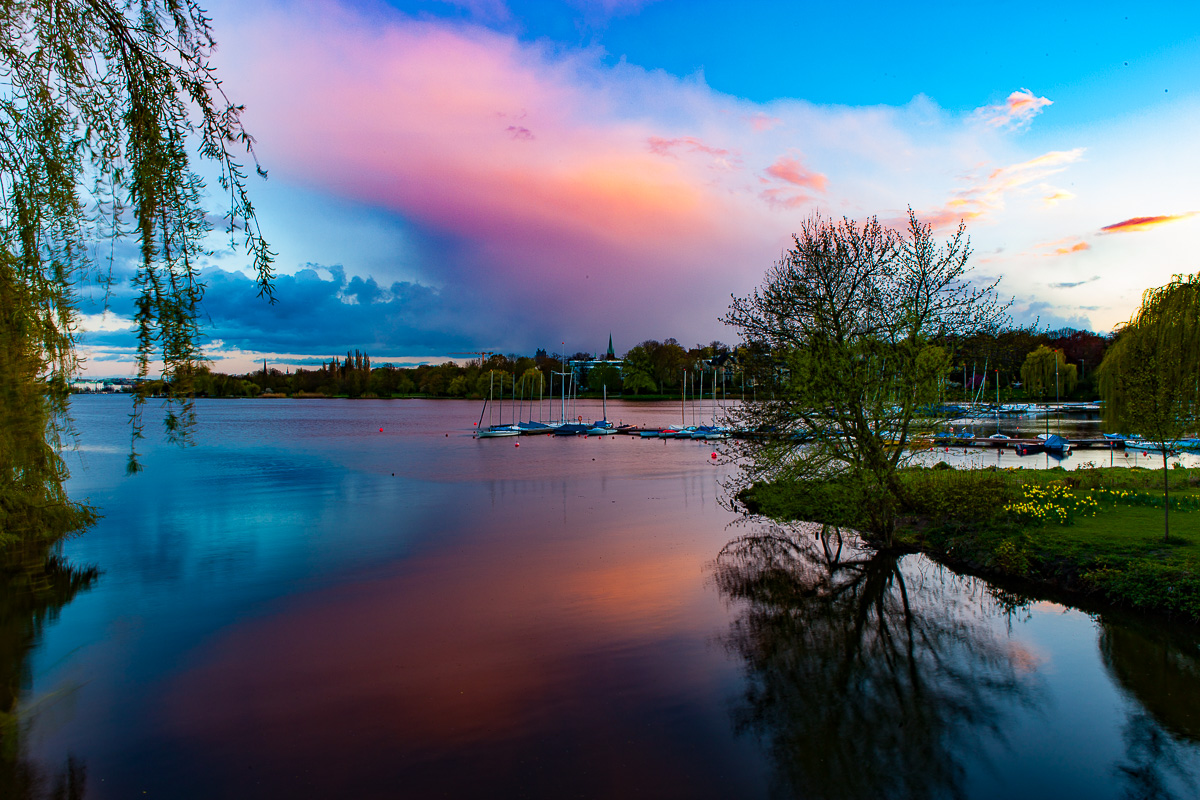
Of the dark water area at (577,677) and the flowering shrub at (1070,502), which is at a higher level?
the flowering shrub at (1070,502)

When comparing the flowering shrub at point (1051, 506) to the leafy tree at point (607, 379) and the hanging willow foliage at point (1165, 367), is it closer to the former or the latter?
the hanging willow foliage at point (1165, 367)

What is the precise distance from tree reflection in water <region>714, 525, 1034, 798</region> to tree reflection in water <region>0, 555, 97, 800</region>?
10256mm

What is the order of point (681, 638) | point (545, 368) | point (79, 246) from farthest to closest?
point (545, 368)
point (681, 638)
point (79, 246)

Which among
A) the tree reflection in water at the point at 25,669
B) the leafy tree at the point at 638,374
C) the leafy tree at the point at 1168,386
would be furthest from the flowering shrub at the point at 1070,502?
the leafy tree at the point at 638,374

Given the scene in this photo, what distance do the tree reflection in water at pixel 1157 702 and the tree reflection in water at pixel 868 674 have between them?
5.49ft

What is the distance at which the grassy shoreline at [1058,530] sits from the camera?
47.0ft

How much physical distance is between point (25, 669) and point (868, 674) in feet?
55.7

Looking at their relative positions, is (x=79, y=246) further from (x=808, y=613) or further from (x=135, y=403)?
(x=808, y=613)

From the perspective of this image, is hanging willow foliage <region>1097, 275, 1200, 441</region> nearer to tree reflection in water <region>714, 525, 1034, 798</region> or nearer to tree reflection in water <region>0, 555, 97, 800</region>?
tree reflection in water <region>714, 525, 1034, 798</region>

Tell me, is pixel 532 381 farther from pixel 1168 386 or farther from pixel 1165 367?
pixel 1168 386

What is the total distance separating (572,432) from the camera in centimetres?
7950

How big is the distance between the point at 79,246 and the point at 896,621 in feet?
54.0

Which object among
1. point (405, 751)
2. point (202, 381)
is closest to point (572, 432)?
point (405, 751)

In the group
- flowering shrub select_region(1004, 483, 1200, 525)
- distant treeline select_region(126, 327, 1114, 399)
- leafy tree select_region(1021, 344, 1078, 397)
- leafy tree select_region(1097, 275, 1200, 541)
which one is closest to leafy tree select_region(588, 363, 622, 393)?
distant treeline select_region(126, 327, 1114, 399)
